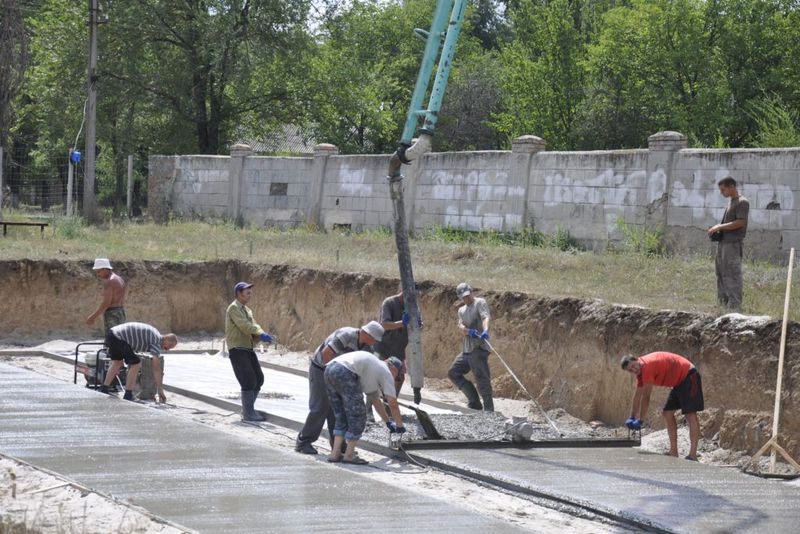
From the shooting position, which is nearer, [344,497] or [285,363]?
[344,497]

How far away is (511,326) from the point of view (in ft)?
56.1

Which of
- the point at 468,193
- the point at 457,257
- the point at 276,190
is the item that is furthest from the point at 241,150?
the point at 457,257

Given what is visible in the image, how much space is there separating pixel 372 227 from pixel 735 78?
1308 cm

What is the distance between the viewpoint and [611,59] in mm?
36531

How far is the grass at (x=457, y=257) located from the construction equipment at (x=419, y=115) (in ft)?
12.9

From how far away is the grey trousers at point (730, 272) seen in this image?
14312 mm

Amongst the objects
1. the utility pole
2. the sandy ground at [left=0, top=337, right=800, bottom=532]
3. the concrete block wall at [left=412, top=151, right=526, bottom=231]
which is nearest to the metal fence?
the utility pole

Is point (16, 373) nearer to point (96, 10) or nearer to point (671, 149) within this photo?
point (671, 149)

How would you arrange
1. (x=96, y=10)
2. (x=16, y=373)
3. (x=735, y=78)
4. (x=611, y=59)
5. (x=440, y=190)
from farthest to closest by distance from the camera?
(x=611, y=59) < (x=735, y=78) < (x=96, y=10) < (x=440, y=190) < (x=16, y=373)

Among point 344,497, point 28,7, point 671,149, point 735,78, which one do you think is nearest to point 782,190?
point 671,149

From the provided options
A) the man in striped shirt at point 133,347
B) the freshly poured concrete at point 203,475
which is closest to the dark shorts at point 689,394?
the freshly poured concrete at point 203,475

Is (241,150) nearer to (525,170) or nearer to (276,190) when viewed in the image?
(276,190)

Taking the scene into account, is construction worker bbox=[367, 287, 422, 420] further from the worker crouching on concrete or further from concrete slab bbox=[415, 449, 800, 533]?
the worker crouching on concrete

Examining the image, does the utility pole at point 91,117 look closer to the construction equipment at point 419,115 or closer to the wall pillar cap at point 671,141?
the wall pillar cap at point 671,141
